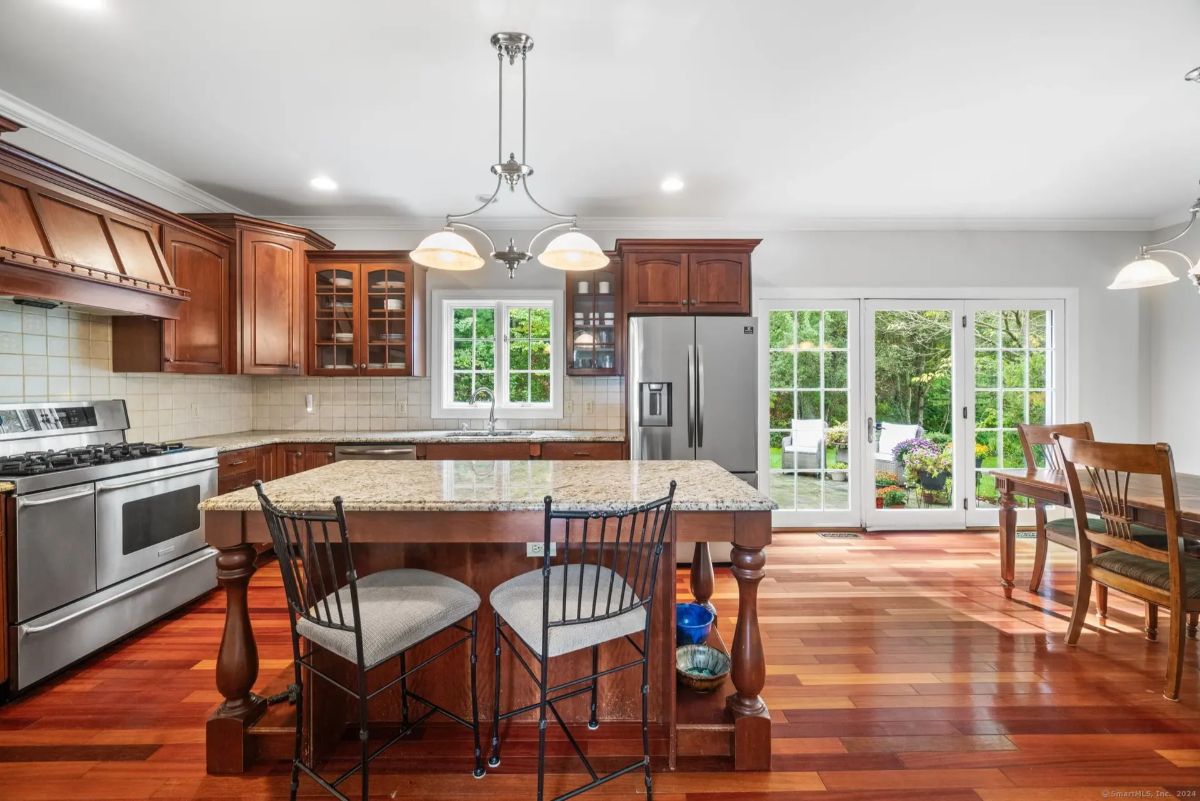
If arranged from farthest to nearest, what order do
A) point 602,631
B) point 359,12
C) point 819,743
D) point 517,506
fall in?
point 359,12, point 819,743, point 517,506, point 602,631

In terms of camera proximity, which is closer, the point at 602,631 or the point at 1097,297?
the point at 602,631

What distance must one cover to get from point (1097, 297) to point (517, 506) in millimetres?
5390

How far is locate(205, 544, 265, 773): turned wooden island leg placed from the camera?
1.74m

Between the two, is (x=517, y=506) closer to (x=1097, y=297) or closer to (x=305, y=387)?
(x=305, y=387)

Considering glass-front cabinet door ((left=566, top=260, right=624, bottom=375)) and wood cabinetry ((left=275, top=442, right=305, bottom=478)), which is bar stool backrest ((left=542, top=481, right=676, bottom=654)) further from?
wood cabinetry ((left=275, top=442, right=305, bottom=478))

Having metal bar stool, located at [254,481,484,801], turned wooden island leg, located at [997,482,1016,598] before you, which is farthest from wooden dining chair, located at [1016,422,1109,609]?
metal bar stool, located at [254,481,484,801]

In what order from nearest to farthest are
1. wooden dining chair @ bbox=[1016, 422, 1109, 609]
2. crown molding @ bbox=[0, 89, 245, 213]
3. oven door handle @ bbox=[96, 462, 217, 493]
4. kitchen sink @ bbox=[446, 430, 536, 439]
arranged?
1. oven door handle @ bbox=[96, 462, 217, 493]
2. crown molding @ bbox=[0, 89, 245, 213]
3. wooden dining chair @ bbox=[1016, 422, 1109, 609]
4. kitchen sink @ bbox=[446, 430, 536, 439]

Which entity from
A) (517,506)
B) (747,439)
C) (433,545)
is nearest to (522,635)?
(517,506)

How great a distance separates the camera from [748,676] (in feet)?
5.78

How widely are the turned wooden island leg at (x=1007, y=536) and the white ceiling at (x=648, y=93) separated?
81.1 inches

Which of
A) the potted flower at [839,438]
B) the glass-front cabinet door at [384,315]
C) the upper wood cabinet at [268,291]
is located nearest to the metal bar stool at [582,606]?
the glass-front cabinet door at [384,315]

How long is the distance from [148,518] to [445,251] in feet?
6.84

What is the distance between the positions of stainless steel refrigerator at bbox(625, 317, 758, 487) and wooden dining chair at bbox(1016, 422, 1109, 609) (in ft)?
5.33

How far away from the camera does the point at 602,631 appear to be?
153 cm
